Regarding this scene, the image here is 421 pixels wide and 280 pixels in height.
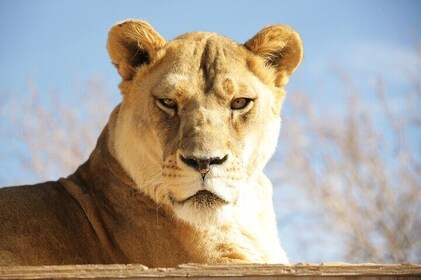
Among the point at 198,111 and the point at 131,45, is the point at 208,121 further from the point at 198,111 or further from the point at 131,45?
the point at 131,45

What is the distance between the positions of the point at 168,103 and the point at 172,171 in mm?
458

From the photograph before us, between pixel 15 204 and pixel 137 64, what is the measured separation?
1.03 meters

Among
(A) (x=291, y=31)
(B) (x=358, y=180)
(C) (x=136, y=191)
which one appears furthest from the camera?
(B) (x=358, y=180)

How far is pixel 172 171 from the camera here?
13.9 ft

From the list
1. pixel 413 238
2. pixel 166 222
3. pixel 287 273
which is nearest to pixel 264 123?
pixel 166 222

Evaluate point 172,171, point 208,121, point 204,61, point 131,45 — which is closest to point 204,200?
point 172,171

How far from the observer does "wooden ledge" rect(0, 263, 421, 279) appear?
3.01 m

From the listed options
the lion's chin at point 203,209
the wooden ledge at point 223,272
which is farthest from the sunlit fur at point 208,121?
the wooden ledge at point 223,272

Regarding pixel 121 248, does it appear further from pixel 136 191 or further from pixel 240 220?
pixel 240 220

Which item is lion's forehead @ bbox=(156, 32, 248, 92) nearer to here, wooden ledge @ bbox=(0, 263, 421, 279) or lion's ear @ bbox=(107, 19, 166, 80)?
lion's ear @ bbox=(107, 19, 166, 80)

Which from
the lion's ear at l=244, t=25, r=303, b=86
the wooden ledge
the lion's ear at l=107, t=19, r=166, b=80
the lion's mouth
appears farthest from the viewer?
the lion's ear at l=244, t=25, r=303, b=86

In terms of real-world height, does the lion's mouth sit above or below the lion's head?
below

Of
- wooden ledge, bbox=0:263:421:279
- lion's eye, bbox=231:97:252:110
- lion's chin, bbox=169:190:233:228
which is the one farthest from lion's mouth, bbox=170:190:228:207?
wooden ledge, bbox=0:263:421:279

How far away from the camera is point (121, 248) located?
450cm
